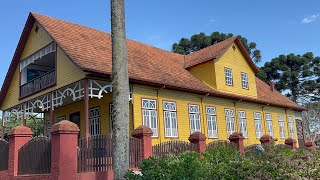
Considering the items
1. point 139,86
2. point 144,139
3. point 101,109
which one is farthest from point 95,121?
point 144,139

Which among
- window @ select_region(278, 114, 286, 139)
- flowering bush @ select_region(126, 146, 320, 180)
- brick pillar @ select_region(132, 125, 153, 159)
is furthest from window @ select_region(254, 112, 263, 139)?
flowering bush @ select_region(126, 146, 320, 180)

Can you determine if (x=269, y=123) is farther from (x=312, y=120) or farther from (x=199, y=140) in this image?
(x=312, y=120)

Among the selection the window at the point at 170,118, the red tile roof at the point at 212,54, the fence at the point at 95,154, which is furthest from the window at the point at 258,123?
the fence at the point at 95,154

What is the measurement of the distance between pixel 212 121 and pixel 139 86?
6.16m

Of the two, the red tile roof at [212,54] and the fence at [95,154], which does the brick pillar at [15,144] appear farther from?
the red tile roof at [212,54]

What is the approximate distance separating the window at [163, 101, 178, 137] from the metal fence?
4.05 metres

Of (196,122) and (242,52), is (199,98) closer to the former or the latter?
(196,122)

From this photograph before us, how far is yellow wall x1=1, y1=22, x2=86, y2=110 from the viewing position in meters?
18.0

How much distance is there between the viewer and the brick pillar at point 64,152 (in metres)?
10.8

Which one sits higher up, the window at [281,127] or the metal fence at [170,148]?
the window at [281,127]

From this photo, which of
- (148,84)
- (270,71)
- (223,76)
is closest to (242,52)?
(223,76)

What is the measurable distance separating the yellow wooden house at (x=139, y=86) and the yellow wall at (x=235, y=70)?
0.01 metres

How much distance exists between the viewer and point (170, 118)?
20.4 metres

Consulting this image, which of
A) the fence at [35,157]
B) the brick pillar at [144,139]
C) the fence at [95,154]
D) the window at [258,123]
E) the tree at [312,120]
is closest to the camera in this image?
the fence at [95,154]
